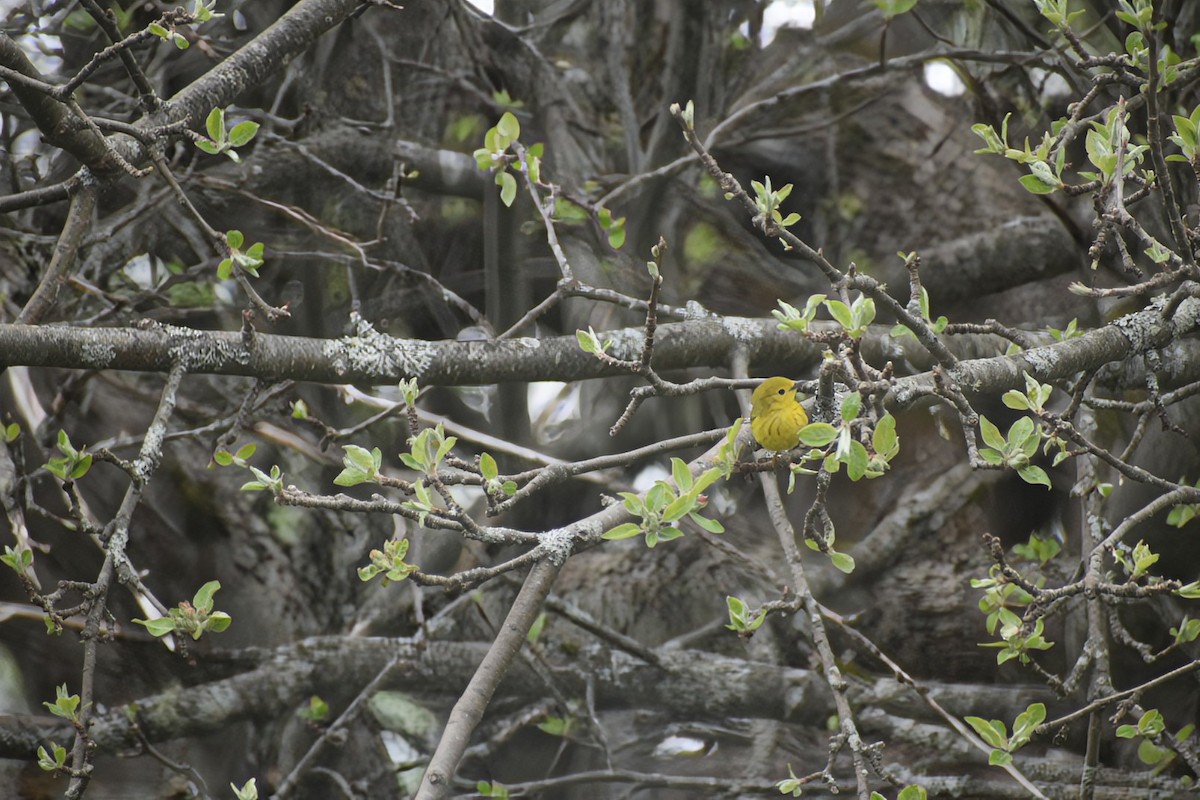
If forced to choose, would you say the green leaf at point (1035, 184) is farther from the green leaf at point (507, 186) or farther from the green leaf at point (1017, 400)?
the green leaf at point (507, 186)

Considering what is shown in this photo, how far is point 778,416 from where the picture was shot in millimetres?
781

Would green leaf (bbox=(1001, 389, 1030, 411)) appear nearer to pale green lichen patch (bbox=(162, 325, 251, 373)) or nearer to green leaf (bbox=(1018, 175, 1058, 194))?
green leaf (bbox=(1018, 175, 1058, 194))

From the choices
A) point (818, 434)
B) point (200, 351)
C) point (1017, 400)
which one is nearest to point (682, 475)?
A: point (818, 434)

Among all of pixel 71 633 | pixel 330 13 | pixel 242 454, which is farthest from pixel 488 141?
pixel 71 633

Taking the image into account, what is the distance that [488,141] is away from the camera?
1246 mm

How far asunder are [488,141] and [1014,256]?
141 cm

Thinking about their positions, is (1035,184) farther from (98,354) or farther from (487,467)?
(98,354)

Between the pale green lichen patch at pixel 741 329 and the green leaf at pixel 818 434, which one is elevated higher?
the pale green lichen patch at pixel 741 329

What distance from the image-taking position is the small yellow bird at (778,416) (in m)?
0.78

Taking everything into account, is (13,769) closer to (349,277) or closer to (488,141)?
(349,277)

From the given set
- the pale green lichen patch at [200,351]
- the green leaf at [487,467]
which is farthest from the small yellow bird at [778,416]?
the pale green lichen patch at [200,351]

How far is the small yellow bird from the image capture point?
0.78 metres

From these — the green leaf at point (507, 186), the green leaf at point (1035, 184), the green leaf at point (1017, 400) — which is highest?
the green leaf at point (507, 186)

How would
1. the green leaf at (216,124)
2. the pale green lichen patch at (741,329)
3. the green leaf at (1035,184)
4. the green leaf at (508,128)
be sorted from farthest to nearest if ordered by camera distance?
the pale green lichen patch at (741,329) → the green leaf at (508,128) → the green leaf at (216,124) → the green leaf at (1035,184)
